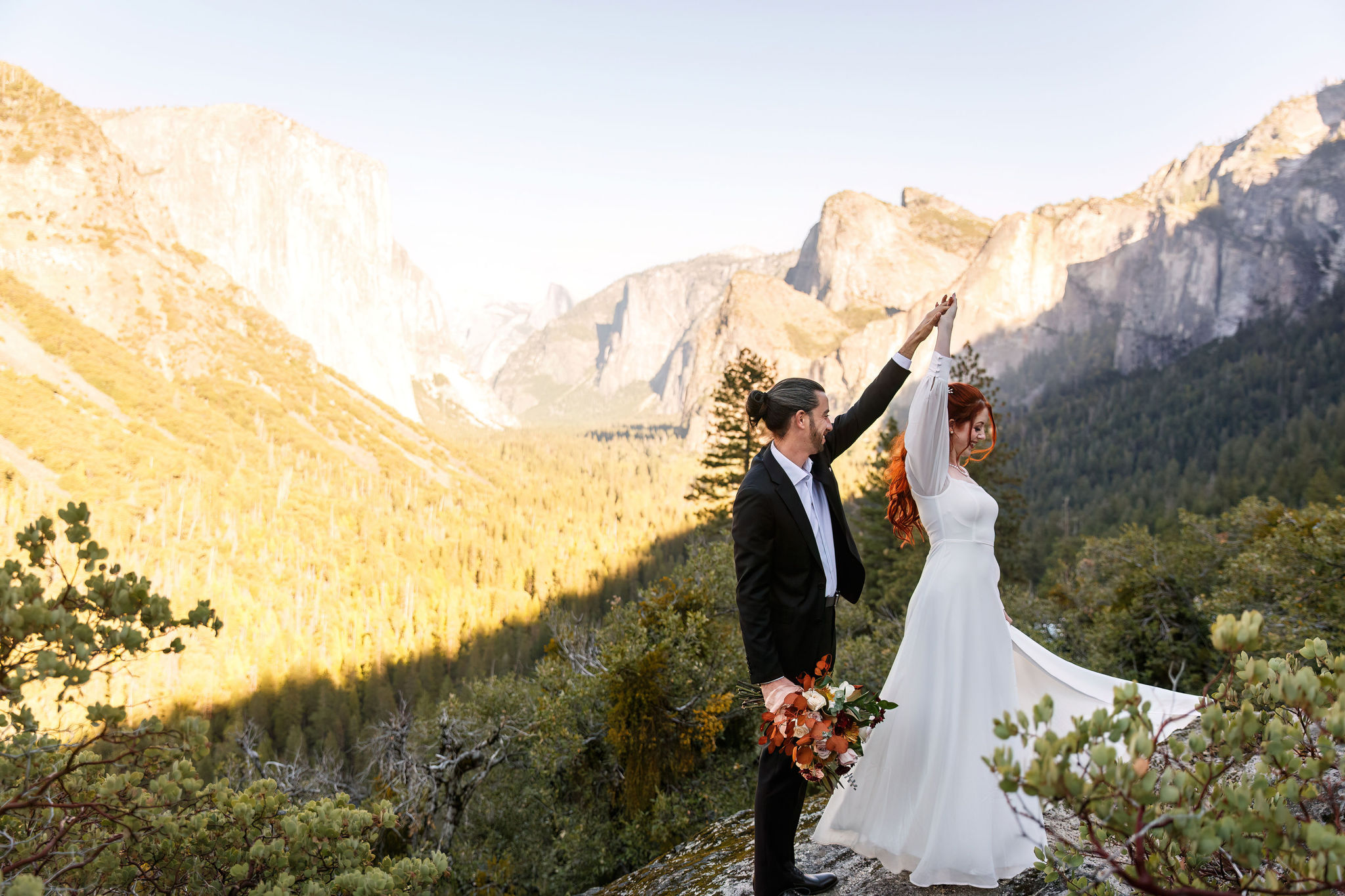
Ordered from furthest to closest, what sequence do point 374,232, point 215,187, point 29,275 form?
point 374,232 → point 215,187 → point 29,275

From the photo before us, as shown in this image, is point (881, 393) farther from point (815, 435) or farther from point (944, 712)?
point (944, 712)

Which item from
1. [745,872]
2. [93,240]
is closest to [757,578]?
[745,872]

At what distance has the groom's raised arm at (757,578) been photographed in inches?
128

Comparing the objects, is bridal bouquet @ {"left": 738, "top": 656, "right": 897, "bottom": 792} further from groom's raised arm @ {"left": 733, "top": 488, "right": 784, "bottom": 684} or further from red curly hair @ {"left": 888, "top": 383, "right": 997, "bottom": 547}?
red curly hair @ {"left": 888, "top": 383, "right": 997, "bottom": 547}

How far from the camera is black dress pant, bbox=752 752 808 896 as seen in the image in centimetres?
348

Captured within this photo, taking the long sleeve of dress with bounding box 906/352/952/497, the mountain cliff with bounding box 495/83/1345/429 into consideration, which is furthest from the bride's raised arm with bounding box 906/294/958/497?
the mountain cliff with bounding box 495/83/1345/429

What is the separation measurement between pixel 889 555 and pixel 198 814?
27071 mm

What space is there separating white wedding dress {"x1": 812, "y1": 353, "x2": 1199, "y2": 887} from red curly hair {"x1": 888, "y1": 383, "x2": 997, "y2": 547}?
7.7 inches

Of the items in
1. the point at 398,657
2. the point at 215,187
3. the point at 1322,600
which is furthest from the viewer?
the point at 215,187

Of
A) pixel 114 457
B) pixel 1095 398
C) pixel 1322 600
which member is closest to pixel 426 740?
pixel 1322 600

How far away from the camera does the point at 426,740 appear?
68.6 feet

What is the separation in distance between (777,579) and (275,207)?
638 feet

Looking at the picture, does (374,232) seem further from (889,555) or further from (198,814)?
(198,814)

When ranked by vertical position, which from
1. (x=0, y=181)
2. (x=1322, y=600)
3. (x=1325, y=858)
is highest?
(x=0, y=181)
